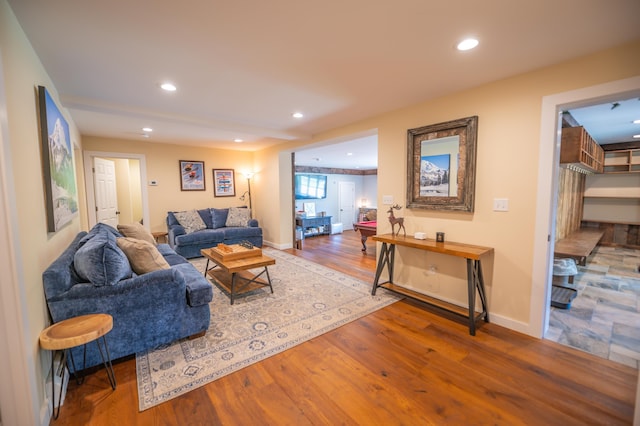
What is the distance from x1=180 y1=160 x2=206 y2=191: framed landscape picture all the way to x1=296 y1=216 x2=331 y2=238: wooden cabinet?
8.65ft

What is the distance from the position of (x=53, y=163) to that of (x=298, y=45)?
6.98 feet

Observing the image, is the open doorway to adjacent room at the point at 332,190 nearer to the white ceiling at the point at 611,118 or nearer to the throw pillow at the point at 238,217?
the throw pillow at the point at 238,217

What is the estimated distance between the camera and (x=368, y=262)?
479 cm

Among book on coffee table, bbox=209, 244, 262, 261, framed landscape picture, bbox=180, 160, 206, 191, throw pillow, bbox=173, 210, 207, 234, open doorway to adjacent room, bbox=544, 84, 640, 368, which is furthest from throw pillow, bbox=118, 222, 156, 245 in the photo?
open doorway to adjacent room, bbox=544, 84, 640, 368

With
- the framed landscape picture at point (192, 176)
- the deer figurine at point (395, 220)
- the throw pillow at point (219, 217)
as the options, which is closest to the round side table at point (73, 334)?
the deer figurine at point (395, 220)

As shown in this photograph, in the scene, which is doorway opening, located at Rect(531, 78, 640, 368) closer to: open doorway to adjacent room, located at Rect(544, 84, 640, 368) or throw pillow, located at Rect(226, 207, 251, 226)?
open doorway to adjacent room, located at Rect(544, 84, 640, 368)

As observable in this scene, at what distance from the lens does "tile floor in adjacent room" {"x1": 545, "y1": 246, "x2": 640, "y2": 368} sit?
7.14 feet

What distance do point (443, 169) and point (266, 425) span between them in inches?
108

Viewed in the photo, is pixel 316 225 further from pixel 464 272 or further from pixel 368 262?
pixel 464 272

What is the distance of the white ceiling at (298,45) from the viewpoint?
1.49 metres

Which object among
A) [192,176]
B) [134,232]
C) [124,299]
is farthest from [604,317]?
[192,176]

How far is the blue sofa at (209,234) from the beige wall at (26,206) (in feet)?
10.3

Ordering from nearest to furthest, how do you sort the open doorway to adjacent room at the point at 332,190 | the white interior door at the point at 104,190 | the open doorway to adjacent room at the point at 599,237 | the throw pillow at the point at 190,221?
the open doorway to adjacent room at the point at 599,237 < the white interior door at the point at 104,190 < the throw pillow at the point at 190,221 < the open doorway to adjacent room at the point at 332,190

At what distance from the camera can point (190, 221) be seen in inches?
212
